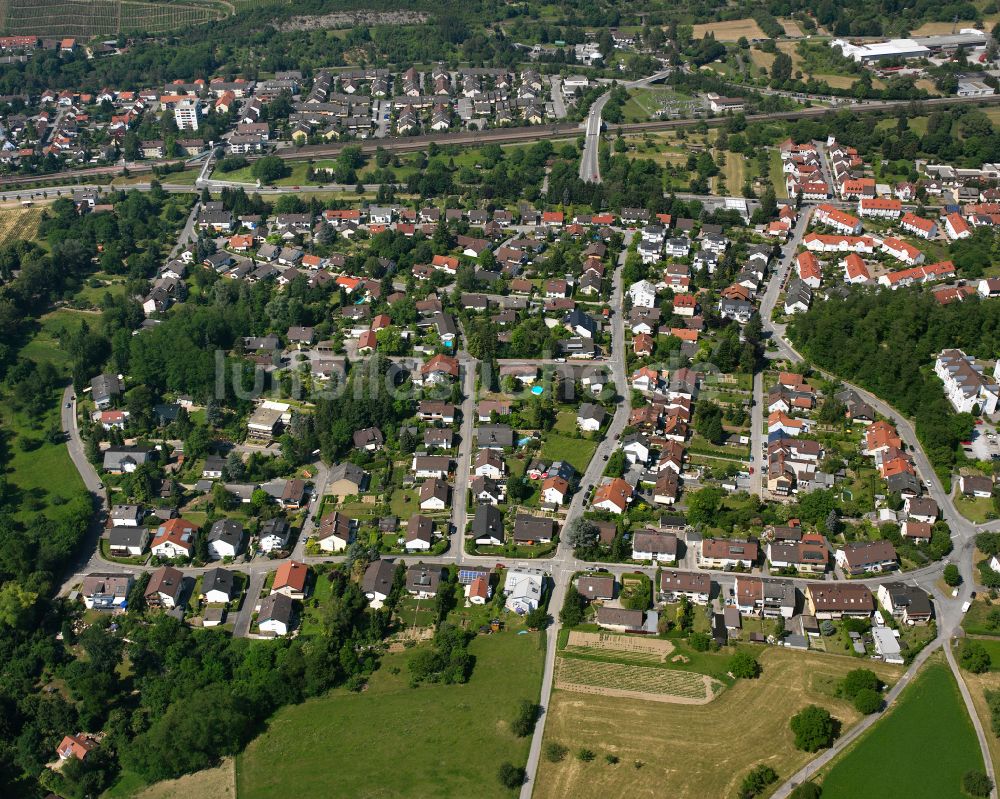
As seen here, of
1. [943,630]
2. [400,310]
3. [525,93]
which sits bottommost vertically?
[943,630]

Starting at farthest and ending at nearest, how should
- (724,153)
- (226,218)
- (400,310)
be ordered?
(724,153)
(226,218)
(400,310)

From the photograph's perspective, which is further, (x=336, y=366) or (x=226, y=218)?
(x=226, y=218)

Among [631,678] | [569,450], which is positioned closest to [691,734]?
A: [631,678]

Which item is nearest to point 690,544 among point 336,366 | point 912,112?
point 336,366

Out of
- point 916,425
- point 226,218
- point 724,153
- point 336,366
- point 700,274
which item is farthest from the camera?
point 724,153

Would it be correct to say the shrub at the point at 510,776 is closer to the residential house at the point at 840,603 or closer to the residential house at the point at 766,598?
the residential house at the point at 766,598

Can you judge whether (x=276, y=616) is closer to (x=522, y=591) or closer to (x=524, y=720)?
(x=522, y=591)

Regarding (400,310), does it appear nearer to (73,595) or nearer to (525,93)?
(73,595)

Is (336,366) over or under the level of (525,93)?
under
